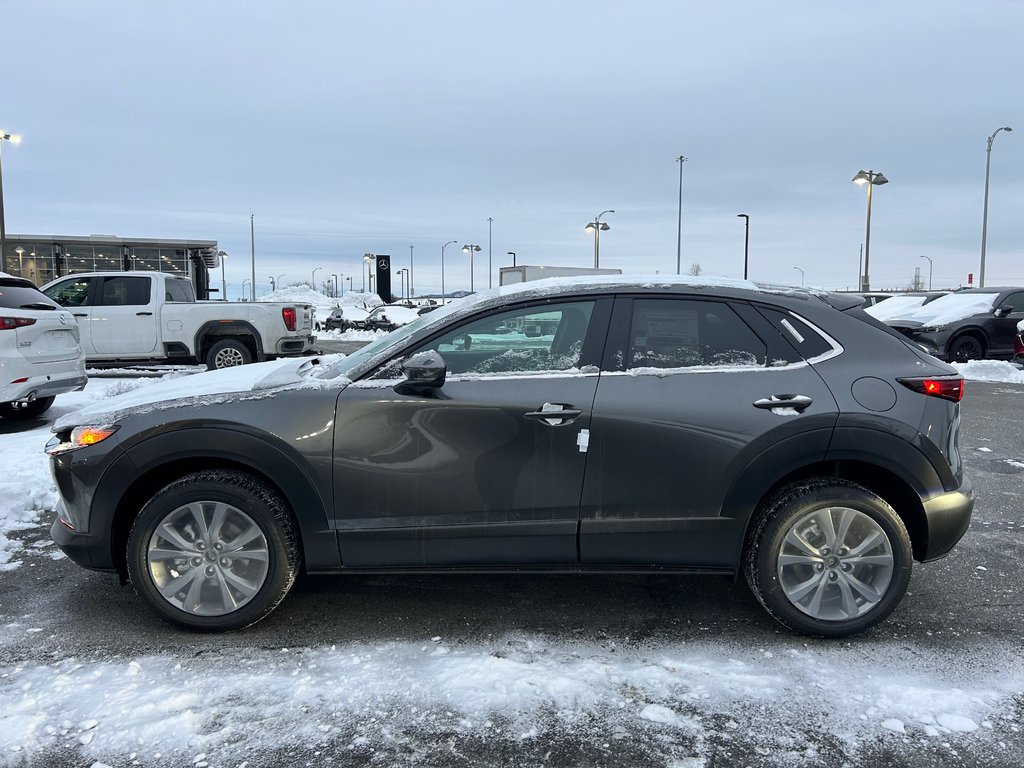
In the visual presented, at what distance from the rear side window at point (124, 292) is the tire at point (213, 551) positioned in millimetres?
10224

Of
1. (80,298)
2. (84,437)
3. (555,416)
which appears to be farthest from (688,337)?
(80,298)

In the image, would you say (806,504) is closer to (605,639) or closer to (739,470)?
(739,470)

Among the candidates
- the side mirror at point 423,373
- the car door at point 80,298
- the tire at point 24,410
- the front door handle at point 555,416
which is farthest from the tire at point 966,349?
the car door at point 80,298

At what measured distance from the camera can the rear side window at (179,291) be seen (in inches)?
495

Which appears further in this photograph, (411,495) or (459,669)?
(411,495)

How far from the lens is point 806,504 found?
321 cm

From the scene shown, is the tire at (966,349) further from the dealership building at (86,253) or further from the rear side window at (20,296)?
the dealership building at (86,253)

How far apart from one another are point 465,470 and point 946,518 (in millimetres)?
2223

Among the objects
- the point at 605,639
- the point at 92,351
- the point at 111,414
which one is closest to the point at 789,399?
the point at 605,639

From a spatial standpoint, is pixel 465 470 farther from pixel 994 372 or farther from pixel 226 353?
pixel 994 372

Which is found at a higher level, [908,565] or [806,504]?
[806,504]

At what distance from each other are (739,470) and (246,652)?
233cm

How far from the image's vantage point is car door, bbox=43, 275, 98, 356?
39.1 feet

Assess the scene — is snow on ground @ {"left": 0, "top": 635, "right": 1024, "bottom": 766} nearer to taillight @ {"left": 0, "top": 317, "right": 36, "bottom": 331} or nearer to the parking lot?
the parking lot
